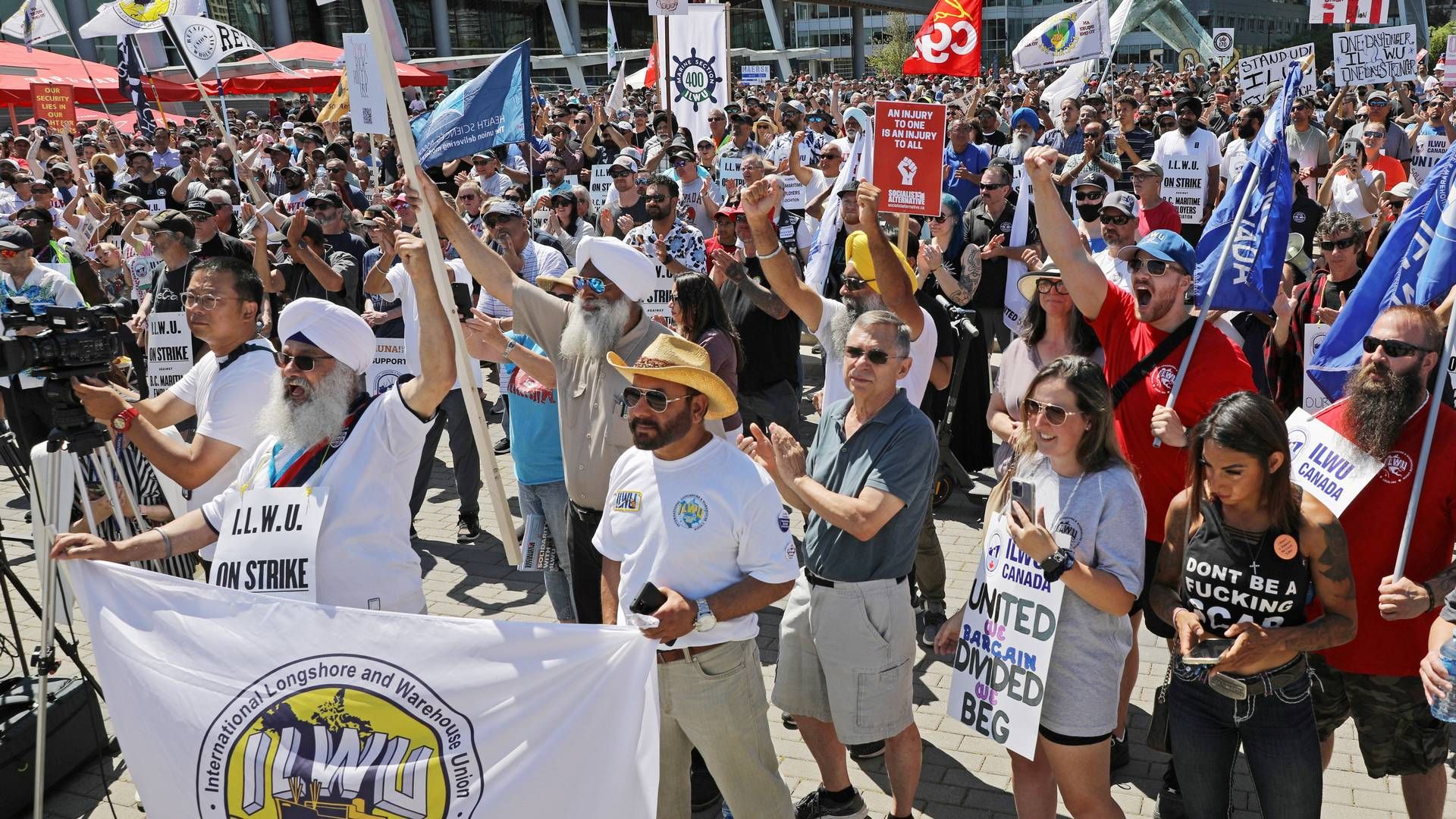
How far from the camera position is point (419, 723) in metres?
3.27

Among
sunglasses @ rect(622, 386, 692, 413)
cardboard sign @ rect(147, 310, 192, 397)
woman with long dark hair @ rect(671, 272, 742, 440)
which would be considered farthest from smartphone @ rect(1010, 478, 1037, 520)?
cardboard sign @ rect(147, 310, 192, 397)

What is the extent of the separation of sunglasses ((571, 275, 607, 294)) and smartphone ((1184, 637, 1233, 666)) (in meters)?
2.55

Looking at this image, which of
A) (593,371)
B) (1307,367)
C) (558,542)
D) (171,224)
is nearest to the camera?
(593,371)

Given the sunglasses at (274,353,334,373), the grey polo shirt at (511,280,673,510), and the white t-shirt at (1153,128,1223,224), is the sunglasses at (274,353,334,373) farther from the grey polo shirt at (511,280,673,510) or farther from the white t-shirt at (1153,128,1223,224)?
the white t-shirt at (1153,128,1223,224)

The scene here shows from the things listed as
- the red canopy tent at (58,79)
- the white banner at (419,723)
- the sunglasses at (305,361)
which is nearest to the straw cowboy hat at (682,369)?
the white banner at (419,723)

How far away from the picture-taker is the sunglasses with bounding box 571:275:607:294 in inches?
185

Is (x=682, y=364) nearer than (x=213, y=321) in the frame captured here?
Yes

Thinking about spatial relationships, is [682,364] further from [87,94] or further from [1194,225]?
[87,94]

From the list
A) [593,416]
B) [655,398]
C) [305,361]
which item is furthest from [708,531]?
[305,361]

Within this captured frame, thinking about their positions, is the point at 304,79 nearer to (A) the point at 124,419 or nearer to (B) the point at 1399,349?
(A) the point at 124,419

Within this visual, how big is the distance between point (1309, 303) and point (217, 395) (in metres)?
5.27

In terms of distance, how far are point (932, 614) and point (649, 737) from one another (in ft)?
9.01

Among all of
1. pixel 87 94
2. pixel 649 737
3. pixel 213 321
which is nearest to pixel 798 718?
pixel 649 737

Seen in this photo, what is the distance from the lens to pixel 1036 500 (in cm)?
361
